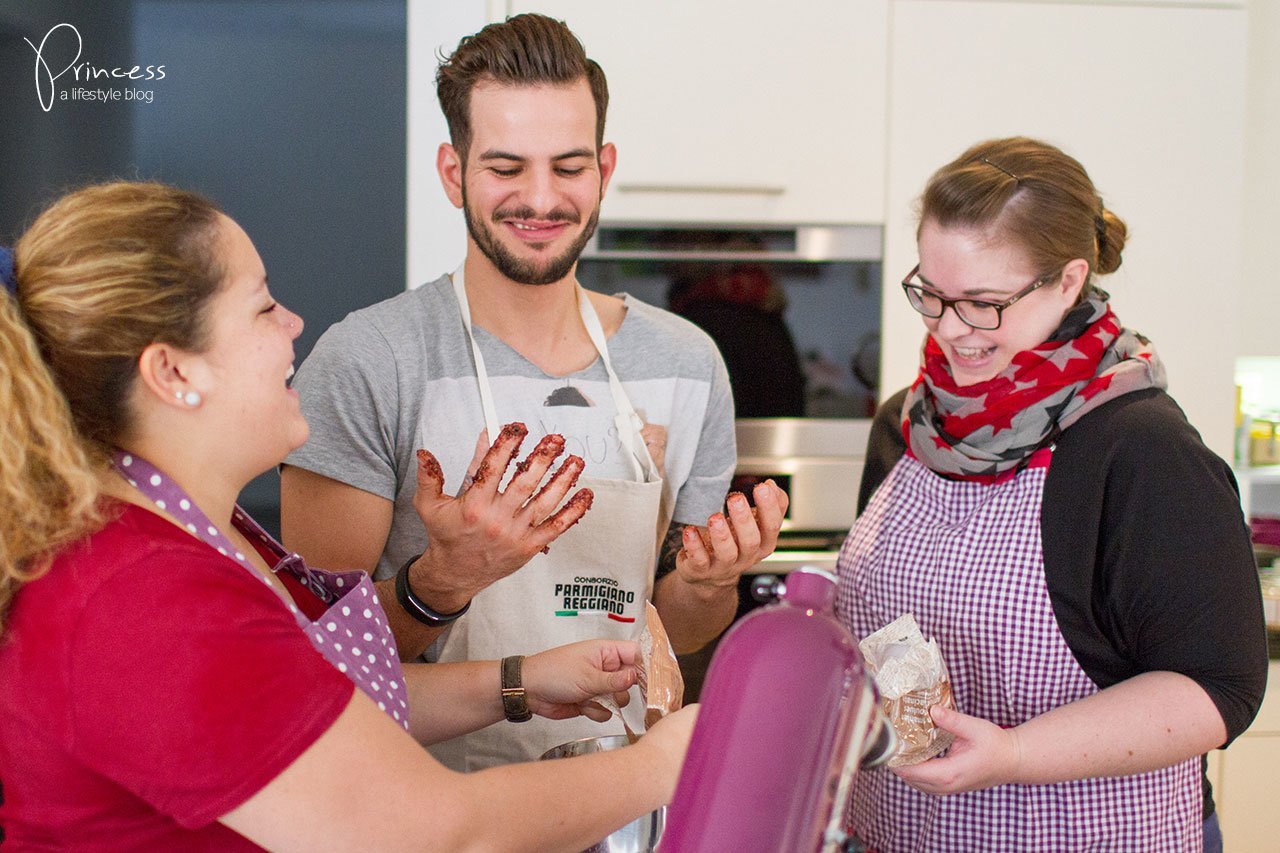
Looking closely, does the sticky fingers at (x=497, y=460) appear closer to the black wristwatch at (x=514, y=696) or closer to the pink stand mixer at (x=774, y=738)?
the black wristwatch at (x=514, y=696)

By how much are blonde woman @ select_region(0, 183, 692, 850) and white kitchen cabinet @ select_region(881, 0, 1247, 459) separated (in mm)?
1483

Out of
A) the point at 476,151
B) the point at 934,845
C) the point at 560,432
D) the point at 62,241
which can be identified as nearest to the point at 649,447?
the point at 560,432

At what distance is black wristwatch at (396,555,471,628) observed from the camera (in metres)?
1.29

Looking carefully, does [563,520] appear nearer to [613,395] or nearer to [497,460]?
[497,460]

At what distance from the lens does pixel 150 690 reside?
722 mm

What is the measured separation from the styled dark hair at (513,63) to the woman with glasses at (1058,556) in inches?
18.8

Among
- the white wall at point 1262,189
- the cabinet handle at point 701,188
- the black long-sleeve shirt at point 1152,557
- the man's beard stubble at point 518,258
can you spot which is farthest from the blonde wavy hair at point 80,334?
the white wall at point 1262,189

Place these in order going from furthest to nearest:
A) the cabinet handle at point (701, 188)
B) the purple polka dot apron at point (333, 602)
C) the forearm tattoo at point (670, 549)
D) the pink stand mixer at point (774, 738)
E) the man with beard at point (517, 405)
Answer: the cabinet handle at point (701, 188) → the forearm tattoo at point (670, 549) → the man with beard at point (517, 405) → the purple polka dot apron at point (333, 602) → the pink stand mixer at point (774, 738)

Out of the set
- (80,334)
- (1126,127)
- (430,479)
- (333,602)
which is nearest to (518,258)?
(430,479)

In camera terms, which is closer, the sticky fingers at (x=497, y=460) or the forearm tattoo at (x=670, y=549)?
the sticky fingers at (x=497, y=460)

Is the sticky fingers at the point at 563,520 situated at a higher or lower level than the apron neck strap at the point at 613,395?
lower

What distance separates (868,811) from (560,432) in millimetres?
586
